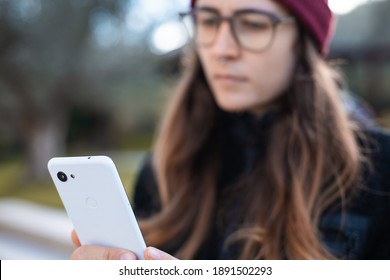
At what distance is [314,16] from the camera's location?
1.37 meters

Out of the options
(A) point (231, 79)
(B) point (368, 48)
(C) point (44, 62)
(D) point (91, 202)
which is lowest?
(B) point (368, 48)

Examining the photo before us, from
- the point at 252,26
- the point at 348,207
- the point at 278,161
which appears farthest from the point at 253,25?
the point at 348,207

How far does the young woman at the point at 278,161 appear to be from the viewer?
4.31 feet

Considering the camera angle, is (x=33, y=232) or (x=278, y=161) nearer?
(x=278, y=161)

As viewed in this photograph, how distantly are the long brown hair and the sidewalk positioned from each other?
2.04 m

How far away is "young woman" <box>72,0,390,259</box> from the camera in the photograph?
131 cm

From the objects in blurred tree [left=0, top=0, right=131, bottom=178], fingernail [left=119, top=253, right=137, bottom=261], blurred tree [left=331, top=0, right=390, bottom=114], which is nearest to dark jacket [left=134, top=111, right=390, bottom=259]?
fingernail [left=119, top=253, right=137, bottom=261]

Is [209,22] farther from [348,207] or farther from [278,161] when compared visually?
[348,207]

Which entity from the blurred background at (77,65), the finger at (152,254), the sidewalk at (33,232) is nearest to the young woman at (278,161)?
the finger at (152,254)

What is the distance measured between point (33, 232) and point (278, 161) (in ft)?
10.4

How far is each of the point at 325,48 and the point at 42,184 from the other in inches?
239

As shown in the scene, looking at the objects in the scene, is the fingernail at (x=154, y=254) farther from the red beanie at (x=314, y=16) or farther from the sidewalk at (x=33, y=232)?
the sidewalk at (x=33, y=232)

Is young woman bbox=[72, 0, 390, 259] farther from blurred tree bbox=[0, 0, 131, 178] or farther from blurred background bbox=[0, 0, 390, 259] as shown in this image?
blurred tree bbox=[0, 0, 131, 178]
